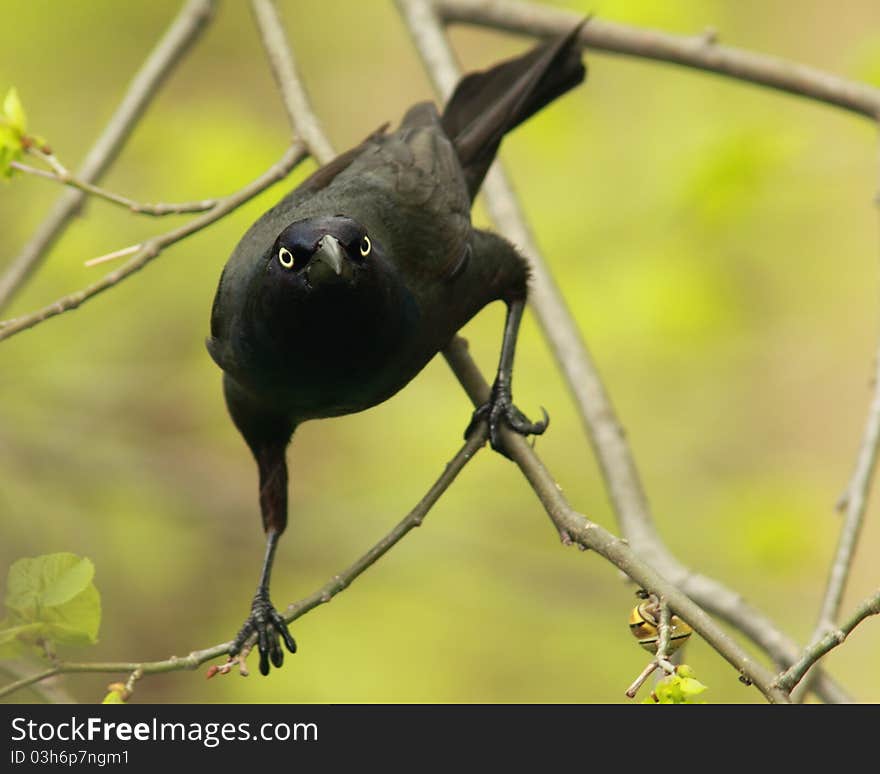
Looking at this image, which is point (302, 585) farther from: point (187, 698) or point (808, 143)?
point (808, 143)

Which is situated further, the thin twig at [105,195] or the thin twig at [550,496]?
the thin twig at [105,195]

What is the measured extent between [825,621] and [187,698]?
5168 millimetres

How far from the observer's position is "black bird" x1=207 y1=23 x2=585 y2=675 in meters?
3.44

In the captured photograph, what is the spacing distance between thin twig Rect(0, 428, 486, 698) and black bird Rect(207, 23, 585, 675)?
35 cm

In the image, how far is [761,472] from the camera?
357 inches

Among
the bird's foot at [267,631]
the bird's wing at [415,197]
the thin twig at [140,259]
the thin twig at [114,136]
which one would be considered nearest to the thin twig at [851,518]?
the bird's wing at [415,197]

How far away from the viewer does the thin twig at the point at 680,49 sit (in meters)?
4.68

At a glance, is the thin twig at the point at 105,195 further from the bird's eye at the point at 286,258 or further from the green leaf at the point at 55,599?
the green leaf at the point at 55,599

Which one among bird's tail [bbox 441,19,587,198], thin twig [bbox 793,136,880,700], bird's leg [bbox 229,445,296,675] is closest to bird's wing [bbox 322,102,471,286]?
bird's tail [bbox 441,19,587,198]

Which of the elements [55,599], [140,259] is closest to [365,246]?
[140,259]

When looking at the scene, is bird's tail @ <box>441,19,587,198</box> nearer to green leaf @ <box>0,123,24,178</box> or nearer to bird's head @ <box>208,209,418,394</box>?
bird's head @ <box>208,209,418,394</box>

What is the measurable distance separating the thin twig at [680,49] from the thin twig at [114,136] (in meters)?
1.03

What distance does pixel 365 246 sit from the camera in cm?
341
